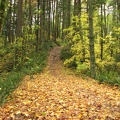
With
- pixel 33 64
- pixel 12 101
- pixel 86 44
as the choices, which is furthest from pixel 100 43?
pixel 12 101

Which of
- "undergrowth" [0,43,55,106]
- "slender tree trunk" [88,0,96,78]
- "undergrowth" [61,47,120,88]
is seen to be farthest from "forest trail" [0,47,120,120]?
"slender tree trunk" [88,0,96,78]

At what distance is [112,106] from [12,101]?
2.99 metres

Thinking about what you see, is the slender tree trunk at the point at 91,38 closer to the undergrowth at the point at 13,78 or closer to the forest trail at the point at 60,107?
the undergrowth at the point at 13,78

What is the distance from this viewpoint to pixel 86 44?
1631 cm

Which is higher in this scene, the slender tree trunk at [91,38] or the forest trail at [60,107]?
the slender tree trunk at [91,38]

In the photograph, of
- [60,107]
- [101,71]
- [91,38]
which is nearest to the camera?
[60,107]

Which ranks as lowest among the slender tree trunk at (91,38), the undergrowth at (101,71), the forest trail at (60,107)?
the forest trail at (60,107)

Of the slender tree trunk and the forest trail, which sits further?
the slender tree trunk

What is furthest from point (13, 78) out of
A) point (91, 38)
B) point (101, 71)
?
point (101, 71)

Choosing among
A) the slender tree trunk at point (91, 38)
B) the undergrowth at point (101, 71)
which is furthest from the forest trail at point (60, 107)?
the slender tree trunk at point (91, 38)

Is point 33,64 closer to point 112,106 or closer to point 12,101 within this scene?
point 12,101

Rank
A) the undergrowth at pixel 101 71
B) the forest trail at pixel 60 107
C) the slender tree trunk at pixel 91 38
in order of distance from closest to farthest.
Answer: the forest trail at pixel 60 107, the undergrowth at pixel 101 71, the slender tree trunk at pixel 91 38

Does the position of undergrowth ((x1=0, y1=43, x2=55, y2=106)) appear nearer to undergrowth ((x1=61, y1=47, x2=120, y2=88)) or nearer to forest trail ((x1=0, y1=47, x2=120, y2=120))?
forest trail ((x1=0, y1=47, x2=120, y2=120))

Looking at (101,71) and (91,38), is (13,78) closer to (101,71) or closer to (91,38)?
(91,38)
